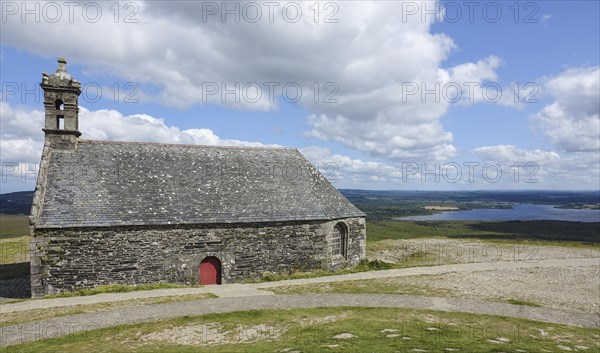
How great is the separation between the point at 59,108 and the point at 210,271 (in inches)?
539

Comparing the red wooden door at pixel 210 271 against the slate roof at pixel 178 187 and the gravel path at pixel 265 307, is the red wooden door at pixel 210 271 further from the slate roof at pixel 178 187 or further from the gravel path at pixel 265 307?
the gravel path at pixel 265 307

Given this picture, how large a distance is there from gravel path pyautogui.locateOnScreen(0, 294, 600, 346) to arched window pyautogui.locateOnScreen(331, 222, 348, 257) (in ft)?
23.7

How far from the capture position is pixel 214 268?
2222 centimetres

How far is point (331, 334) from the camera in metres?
12.3

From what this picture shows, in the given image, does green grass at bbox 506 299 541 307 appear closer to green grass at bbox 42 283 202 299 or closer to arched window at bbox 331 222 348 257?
arched window at bbox 331 222 348 257

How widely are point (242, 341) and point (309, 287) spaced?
27.3 ft

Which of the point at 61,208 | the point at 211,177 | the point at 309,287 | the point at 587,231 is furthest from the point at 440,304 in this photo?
the point at 587,231

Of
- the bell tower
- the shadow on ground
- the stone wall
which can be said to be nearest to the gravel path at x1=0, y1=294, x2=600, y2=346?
the stone wall

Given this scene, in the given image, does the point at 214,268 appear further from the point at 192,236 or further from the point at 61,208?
the point at 61,208

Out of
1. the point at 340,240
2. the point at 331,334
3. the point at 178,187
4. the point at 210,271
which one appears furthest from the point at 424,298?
the point at 178,187

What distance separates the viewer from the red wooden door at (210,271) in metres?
22.0

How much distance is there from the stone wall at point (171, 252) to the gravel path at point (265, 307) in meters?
4.79

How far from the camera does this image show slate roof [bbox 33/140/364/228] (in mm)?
A: 20656

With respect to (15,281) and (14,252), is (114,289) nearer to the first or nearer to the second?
(15,281)
